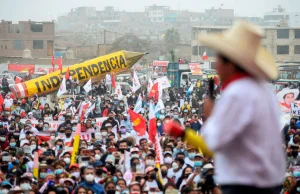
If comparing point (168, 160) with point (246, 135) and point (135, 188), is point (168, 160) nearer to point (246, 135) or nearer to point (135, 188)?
point (135, 188)

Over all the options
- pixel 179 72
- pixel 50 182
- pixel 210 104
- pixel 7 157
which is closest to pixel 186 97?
pixel 179 72

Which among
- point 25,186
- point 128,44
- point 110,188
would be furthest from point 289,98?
point 128,44

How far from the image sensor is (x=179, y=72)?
1695 inches

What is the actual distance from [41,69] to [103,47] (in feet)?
76.9

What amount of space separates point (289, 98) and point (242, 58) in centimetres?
1615

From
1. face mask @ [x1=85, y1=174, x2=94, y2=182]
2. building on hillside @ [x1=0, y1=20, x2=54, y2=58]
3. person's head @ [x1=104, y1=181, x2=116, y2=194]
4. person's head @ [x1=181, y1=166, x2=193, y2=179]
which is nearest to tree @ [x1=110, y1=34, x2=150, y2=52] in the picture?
building on hillside @ [x1=0, y1=20, x2=54, y2=58]

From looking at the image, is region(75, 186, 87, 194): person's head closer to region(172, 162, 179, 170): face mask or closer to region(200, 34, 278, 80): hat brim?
region(172, 162, 179, 170): face mask

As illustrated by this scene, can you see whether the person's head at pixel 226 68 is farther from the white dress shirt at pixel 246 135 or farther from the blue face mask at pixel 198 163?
the blue face mask at pixel 198 163

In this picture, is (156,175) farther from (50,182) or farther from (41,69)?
(41,69)

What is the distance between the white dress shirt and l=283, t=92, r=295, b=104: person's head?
1578 cm

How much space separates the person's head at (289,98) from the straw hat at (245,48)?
15.8 meters

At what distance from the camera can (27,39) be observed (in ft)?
266

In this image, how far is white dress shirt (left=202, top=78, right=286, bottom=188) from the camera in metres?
3.54

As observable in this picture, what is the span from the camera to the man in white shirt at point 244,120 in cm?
354
